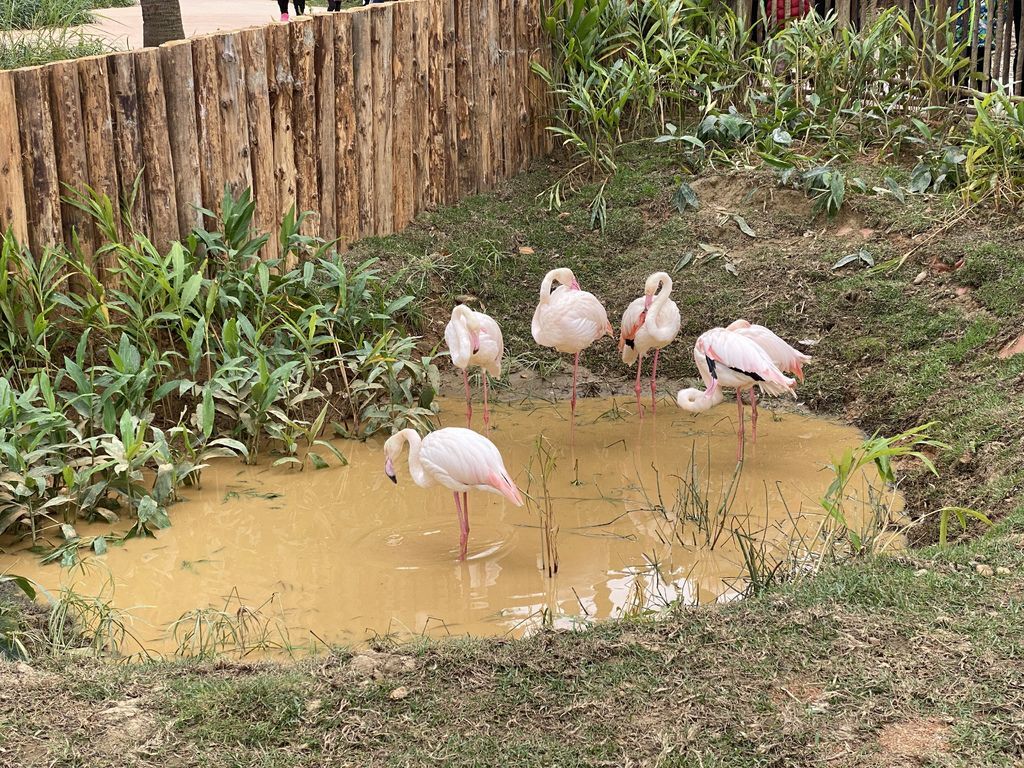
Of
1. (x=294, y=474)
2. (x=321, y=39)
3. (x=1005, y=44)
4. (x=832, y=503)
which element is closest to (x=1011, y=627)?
(x=832, y=503)

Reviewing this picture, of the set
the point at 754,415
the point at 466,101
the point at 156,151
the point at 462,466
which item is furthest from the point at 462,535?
the point at 466,101

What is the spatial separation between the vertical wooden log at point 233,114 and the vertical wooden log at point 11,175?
129 centimetres

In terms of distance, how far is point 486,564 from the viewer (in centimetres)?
530

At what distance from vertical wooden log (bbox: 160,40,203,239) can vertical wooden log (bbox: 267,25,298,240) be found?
0.62 m

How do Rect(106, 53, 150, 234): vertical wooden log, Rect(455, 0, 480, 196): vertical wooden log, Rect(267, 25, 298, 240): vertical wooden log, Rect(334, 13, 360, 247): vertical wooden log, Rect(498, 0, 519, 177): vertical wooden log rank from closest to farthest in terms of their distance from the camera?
Rect(106, 53, 150, 234): vertical wooden log → Rect(267, 25, 298, 240): vertical wooden log → Rect(334, 13, 360, 247): vertical wooden log → Rect(455, 0, 480, 196): vertical wooden log → Rect(498, 0, 519, 177): vertical wooden log

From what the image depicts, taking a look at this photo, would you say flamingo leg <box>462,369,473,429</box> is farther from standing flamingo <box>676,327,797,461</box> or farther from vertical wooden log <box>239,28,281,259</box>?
vertical wooden log <box>239,28,281,259</box>

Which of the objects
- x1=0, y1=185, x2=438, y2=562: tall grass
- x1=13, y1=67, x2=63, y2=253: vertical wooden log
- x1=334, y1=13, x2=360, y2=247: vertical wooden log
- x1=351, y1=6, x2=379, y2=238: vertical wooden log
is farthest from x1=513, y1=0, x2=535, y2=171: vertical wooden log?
x1=13, y1=67, x2=63, y2=253: vertical wooden log

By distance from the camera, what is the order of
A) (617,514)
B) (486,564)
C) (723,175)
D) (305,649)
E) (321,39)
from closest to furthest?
(305,649)
(486,564)
(617,514)
(321,39)
(723,175)

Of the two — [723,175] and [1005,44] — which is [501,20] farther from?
[1005,44]

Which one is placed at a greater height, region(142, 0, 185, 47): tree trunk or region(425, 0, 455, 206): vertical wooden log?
region(142, 0, 185, 47): tree trunk

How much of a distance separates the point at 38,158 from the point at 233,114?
1273 mm

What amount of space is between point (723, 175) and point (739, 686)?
598cm

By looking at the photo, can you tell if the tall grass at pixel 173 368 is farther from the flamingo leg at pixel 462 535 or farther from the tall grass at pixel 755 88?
the tall grass at pixel 755 88

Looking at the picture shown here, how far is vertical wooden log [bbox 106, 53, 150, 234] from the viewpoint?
6414 mm
